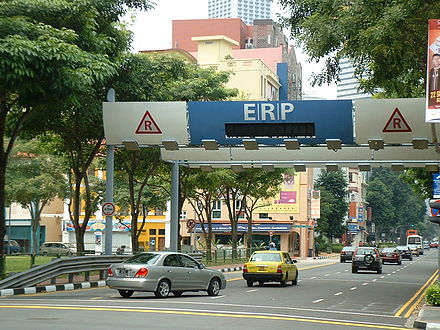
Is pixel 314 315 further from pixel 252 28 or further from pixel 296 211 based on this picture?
pixel 252 28

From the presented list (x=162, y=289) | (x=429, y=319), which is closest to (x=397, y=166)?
(x=162, y=289)

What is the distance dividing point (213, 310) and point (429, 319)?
5.02 meters

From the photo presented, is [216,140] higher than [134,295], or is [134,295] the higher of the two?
[216,140]

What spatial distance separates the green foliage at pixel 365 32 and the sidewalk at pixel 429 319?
7.06m

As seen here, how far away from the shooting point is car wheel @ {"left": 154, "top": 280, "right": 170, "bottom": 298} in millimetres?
22023

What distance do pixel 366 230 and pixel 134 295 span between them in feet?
440

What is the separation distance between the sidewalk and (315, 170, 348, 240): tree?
3307 inches

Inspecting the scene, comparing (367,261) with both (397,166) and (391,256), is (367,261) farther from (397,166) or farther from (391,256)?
(391,256)

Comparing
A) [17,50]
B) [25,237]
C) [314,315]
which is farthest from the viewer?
[25,237]

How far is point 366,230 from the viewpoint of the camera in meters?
154

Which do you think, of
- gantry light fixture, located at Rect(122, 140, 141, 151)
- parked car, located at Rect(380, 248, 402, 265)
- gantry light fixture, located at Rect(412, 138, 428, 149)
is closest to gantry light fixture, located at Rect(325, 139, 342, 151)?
gantry light fixture, located at Rect(412, 138, 428, 149)

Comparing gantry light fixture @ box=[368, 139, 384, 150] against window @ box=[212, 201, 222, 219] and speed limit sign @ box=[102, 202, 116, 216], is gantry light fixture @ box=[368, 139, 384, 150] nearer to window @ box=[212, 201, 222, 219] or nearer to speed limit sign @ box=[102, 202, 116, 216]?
speed limit sign @ box=[102, 202, 116, 216]

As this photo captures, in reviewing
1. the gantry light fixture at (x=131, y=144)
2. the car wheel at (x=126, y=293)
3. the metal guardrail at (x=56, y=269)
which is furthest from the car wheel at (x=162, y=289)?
the gantry light fixture at (x=131, y=144)

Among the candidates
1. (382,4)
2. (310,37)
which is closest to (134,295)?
(310,37)
